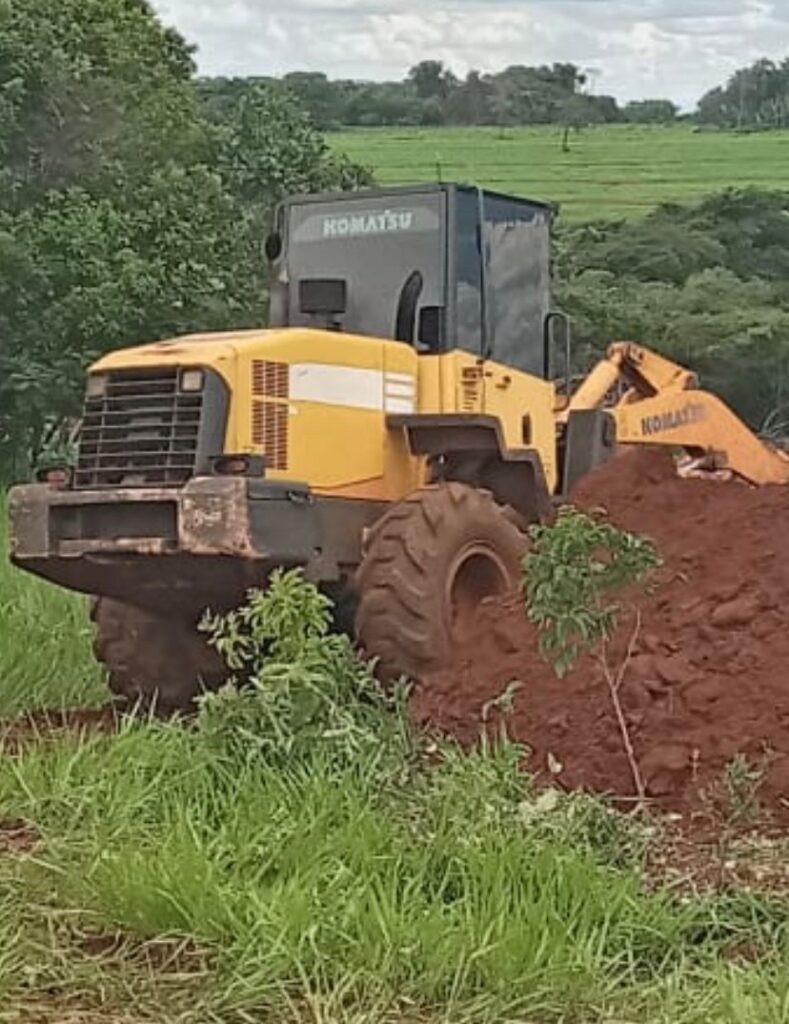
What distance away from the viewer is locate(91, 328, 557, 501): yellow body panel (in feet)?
32.1

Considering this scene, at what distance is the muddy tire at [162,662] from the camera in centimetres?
1067

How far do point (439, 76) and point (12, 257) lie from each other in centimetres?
3913

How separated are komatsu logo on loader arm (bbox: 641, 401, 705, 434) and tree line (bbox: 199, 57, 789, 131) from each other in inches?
1555

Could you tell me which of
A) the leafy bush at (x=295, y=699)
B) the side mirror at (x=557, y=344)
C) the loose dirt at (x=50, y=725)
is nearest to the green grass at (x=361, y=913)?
the leafy bush at (x=295, y=699)

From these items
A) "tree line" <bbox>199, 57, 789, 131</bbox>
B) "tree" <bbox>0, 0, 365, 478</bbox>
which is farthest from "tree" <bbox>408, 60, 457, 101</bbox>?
"tree" <bbox>0, 0, 365, 478</bbox>

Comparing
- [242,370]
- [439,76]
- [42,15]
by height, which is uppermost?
[439,76]

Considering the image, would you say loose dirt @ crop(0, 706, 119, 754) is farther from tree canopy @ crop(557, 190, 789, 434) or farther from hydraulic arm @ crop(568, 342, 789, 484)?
tree canopy @ crop(557, 190, 789, 434)

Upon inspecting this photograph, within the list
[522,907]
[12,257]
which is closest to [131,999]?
[522,907]

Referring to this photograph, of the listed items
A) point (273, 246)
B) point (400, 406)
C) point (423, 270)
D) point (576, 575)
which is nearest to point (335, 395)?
point (400, 406)

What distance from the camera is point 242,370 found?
9.75m

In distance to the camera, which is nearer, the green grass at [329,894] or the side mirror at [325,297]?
the green grass at [329,894]

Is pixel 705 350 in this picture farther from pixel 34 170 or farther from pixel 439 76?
pixel 439 76

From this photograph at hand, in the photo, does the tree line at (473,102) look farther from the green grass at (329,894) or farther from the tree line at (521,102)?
the green grass at (329,894)

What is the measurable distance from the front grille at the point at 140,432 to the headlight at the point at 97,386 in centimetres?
2
